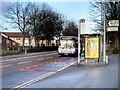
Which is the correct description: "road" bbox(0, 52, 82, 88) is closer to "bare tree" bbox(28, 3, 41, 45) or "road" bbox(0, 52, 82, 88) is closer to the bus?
the bus

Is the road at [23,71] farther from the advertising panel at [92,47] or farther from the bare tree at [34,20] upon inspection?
the bare tree at [34,20]

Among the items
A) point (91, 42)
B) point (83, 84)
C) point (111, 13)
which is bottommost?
point (83, 84)

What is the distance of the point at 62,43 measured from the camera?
44.6 metres

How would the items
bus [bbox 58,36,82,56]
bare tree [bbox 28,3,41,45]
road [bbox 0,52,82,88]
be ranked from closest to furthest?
road [bbox 0,52,82,88] < bus [bbox 58,36,82,56] < bare tree [bbox 28,3,41,45]

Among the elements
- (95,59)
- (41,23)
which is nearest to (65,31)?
(41,23)

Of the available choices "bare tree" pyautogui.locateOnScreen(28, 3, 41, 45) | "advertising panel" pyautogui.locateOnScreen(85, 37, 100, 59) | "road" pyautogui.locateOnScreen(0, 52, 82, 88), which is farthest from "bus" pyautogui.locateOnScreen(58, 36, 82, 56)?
"bare tree" pyautogui.locateOnScreen(28, 3, 41, 45)

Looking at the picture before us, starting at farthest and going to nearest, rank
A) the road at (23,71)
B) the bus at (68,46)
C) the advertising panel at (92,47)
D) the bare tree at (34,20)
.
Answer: the bare tree at (34,20), the bus at (68,46), the advertising panel at (92,47), the road at (23,71)

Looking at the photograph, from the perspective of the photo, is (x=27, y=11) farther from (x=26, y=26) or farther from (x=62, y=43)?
(x=62, y=43)

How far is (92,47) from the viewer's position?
92.5ft

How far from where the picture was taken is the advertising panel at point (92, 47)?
27.9 metres

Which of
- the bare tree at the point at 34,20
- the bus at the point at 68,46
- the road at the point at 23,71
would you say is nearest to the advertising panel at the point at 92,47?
the road at the point at 23,71

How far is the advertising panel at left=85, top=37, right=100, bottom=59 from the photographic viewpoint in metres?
27.9

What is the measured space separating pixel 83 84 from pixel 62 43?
31.1 meters

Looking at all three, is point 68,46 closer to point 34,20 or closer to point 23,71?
point 23,71
